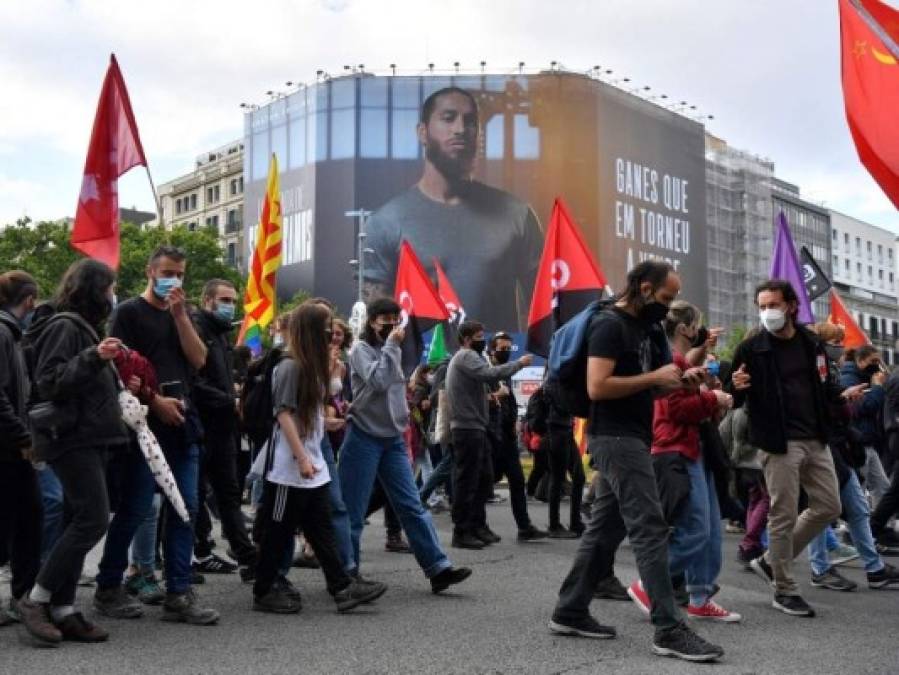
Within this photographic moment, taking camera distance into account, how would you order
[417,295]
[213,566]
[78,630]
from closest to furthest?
1. [78,630]
2. [213,566]
3. [417,295]

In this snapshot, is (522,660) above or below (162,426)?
below

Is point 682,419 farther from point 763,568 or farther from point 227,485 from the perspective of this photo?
point 227,485

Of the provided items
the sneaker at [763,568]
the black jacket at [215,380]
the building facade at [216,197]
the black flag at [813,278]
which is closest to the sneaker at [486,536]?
the sneaker at [763,568]

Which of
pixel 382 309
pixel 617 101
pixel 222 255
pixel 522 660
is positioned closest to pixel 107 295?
pixel 382 309

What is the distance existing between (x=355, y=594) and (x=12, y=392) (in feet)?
6.73

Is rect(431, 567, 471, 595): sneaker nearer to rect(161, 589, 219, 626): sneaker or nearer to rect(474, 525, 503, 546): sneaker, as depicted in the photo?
rect(161, 589, 219, 626): sneaker

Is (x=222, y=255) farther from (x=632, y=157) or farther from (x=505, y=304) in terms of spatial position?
(x=632, y=157)

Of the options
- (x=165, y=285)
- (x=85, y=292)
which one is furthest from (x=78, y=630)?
(x=165, y=285)

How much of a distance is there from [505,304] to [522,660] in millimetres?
63282

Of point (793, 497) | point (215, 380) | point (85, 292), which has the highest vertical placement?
point (85, 292)

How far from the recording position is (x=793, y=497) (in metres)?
6.80

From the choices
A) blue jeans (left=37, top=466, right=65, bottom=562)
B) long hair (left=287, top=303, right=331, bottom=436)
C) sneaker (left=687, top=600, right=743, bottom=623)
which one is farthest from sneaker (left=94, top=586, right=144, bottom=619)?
sneaker (left=687, top=600, right=743, bottom=623)

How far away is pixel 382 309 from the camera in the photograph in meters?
7.30

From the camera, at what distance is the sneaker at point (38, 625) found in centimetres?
539
